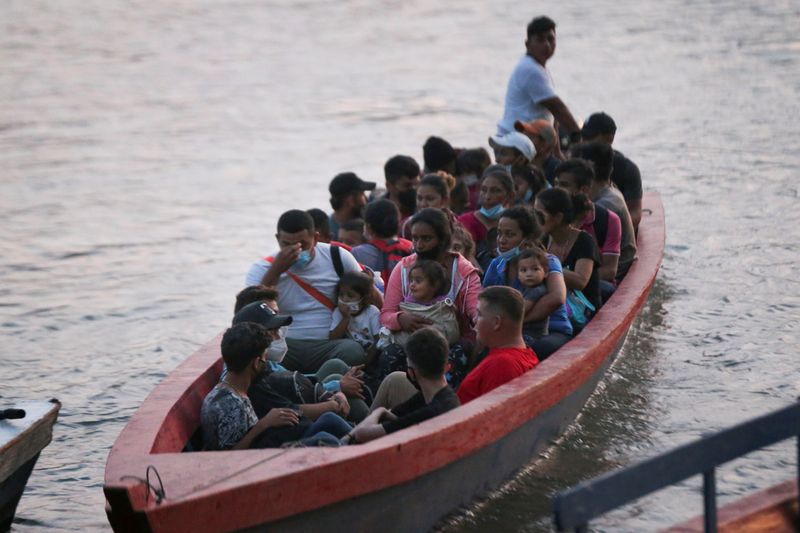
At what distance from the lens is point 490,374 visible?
624 centimetres

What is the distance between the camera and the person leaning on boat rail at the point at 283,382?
600 cm

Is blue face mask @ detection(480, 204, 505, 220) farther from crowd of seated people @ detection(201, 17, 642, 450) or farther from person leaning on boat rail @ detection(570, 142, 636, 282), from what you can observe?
person leaning on boat rail @ detection(570, 142, 636, 282)

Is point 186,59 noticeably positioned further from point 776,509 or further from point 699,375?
point 776,509

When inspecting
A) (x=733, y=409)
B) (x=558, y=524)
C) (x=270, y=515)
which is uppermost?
(x=558, y=524)

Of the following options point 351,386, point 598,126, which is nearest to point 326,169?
point 598,126

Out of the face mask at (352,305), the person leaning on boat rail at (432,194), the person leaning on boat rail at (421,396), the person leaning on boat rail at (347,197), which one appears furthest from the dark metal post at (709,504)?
the person leaning on boat rail at (347,197)

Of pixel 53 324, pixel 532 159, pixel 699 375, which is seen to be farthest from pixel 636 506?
pixel 53 324

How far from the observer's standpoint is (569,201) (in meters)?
7.29

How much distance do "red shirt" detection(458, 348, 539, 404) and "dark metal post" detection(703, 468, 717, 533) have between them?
6.81ft

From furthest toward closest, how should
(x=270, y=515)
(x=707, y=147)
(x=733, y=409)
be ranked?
1. (x=707, y=147)
2. (x=733, y=409)
3. (x=270, y=515)

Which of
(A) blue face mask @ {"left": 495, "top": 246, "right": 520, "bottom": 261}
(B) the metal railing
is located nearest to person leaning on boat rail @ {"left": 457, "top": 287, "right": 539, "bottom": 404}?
(A) blue face mask @ {"left": 495, "top": 246, "right": 520, "bottom": 261}

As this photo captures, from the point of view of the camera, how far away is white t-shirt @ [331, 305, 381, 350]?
7059 mm

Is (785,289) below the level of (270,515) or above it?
below

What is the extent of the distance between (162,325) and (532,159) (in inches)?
125
